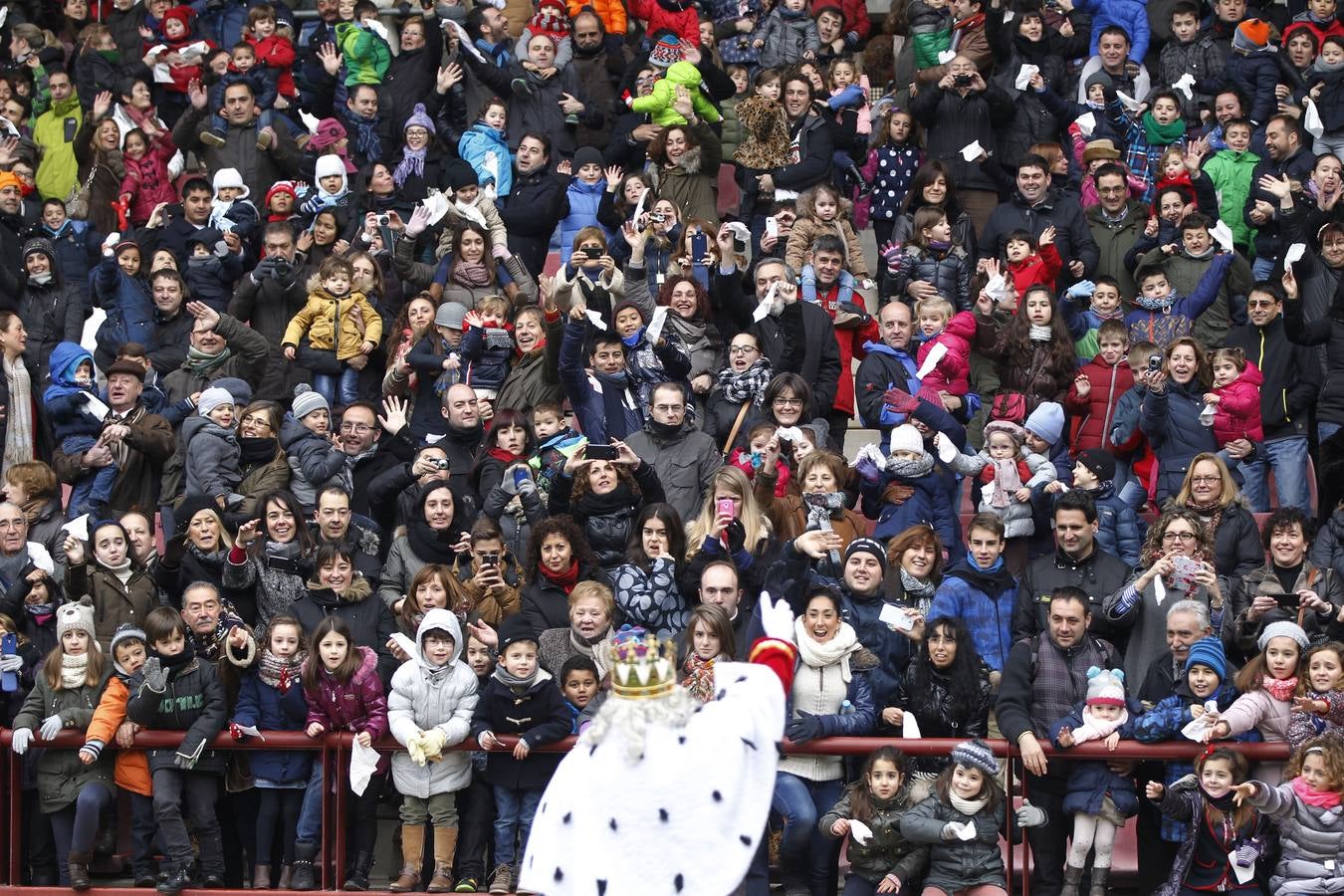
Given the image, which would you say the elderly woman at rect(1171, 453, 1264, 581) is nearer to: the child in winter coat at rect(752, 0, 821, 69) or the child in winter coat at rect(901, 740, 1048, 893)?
the child in winter coat at rect(901, 740, 1048, 893)

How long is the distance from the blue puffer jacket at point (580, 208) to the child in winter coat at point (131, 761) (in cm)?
639

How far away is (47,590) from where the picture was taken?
12.9 meters

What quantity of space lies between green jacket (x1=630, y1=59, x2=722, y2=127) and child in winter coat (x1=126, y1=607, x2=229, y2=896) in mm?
7464

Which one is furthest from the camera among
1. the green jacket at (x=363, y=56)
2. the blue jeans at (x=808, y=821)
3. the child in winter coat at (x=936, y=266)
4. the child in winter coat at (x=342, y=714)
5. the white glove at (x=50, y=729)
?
the green jacket at (x=363, y=56)

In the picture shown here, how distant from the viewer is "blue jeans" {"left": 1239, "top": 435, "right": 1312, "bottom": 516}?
14.5m

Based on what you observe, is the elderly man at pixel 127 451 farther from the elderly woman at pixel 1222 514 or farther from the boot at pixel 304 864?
the elderly woman at pixel 1222 514

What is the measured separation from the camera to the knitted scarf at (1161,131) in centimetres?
1825

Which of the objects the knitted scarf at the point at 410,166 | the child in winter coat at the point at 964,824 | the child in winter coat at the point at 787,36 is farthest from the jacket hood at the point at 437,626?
the child in winter coat at the point at 787,36

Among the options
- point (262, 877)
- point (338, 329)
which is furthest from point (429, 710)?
point (338, 329)

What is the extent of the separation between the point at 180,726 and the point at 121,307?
5.62 metres

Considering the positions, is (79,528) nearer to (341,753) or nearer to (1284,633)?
(341,753)

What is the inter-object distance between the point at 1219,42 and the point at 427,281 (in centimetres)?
705

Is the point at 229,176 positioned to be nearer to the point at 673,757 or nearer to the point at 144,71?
the point at 144,71

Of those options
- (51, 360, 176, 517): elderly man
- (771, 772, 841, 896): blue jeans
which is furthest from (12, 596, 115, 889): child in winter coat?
(771, 772, 841, 896): blue jeans
